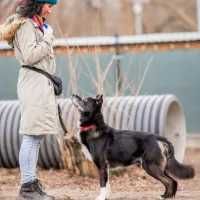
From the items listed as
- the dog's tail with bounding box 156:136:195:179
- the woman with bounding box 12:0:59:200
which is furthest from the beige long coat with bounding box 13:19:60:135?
the dog's tail with bounding box 156:136:195:179

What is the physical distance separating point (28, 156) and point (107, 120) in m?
3.68

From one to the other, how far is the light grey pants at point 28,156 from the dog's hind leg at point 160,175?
Result: 1292 mm

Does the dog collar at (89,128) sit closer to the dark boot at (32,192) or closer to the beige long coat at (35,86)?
the beige long coat at (35,86)

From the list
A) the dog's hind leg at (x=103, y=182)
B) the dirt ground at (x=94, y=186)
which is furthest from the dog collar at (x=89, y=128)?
the dirt ground at (x=94, y=186)

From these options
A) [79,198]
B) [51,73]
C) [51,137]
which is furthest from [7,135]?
[51,73]

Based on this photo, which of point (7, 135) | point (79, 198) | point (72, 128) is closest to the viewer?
point (79, 198)

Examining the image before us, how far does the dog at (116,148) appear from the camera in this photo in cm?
1002

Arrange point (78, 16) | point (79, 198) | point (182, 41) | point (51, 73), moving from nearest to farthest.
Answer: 1. point (51, 73)
2. point (79, 198)
3. point (182, 41)
4. point (78, 16)

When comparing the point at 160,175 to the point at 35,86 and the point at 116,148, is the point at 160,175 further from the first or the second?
the point at 35,86

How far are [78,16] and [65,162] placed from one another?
105 feet

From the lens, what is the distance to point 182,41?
15.9m

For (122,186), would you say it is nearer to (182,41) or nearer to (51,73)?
(51,73)

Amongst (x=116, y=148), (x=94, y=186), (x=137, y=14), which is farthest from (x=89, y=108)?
(x=137, y=14)

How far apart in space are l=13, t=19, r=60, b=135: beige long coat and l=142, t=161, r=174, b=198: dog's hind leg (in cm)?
121
